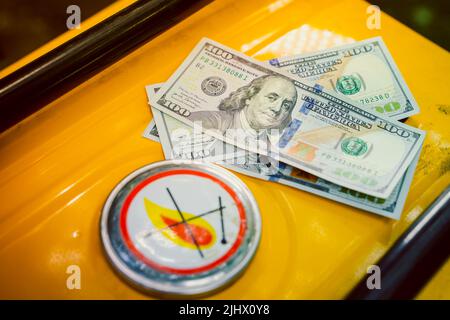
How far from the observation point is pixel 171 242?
2.41 feet

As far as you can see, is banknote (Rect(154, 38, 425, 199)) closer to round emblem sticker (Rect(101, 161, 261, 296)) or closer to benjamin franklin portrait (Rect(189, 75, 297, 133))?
benjamin franklin portrait (Rect(189, 75, 297, 133))

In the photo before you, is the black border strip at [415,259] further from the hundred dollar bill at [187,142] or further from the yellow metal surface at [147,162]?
the hundred dollar bill at [187,142]

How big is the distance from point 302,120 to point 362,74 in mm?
192

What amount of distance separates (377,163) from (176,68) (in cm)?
45

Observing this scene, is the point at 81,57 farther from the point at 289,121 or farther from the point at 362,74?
the point at 362,74

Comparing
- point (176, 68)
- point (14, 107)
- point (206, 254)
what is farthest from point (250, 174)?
point (14, 107)

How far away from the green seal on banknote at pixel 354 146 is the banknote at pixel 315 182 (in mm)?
85

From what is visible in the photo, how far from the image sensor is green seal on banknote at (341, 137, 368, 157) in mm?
900

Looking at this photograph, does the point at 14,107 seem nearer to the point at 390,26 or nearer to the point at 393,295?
the point at 393,295

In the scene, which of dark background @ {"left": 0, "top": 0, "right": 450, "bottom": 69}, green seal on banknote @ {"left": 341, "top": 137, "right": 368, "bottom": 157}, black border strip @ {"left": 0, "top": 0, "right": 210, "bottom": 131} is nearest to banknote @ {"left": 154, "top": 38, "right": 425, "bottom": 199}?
green seal on banknote @ {"left": 341, "top": 137, "right": 368, "bottom": 157}

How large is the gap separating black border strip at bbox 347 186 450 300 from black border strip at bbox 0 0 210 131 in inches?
23.7

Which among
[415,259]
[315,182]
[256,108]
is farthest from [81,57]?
[415,259]
